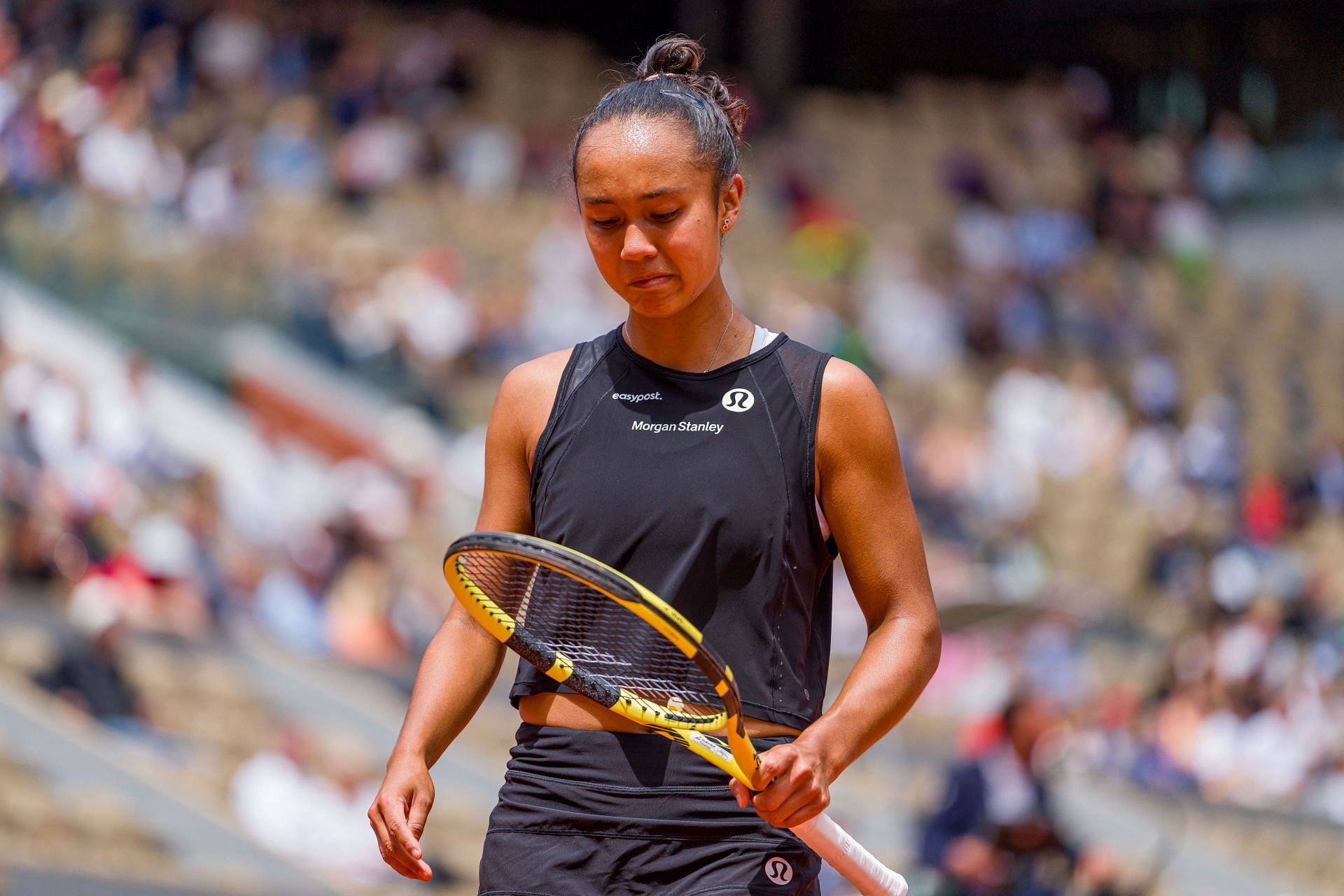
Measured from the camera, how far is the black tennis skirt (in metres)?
2.57

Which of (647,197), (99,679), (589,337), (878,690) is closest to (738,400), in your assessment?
(647,197)

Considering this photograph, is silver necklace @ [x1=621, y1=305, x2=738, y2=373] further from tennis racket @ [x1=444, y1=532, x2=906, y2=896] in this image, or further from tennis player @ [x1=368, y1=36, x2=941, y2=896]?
tennis racket @ [x1=444, y1=532, x2=906, y2=896]

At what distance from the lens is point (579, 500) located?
2682 millimetres

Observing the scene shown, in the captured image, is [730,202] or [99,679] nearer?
[730,202]

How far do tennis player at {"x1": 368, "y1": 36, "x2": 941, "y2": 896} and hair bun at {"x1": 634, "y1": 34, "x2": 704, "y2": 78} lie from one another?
0.11m

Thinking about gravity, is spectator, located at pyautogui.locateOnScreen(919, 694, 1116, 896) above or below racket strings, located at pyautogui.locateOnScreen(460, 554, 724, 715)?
below

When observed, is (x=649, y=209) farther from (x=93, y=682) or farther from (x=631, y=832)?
(x=93, y=682)

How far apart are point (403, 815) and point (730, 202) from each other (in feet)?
3.21

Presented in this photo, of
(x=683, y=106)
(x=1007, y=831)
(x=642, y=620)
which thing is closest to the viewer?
(x=642, y=620)

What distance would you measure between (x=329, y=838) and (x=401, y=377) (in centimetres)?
560

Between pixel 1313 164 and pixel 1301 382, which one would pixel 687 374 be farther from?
A: pixel 1313 164

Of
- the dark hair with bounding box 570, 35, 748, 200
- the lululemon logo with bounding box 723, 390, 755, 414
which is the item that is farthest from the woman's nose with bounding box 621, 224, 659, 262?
the lululemon logo with bounding box 723, 390, 755, 414

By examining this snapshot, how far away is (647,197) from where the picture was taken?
259 cm

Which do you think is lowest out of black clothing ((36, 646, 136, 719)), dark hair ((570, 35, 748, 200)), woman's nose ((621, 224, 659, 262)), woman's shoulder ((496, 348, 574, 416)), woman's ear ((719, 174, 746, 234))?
black clothing ((36, 646, 136, 719))
